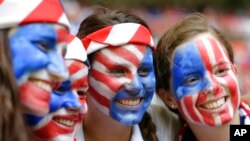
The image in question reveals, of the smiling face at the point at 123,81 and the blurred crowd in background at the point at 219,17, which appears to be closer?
the smiling face at the point at 123,81

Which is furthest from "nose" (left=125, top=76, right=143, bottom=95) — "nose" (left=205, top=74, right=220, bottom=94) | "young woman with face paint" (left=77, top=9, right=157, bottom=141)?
"nose" (left=205, top=74, right=220, bottom=94)

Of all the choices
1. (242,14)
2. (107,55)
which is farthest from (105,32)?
(242,14)

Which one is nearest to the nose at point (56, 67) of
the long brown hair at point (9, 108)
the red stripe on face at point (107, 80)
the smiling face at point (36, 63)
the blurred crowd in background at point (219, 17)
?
the smiling face at point (36, 63)

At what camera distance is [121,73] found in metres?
1.84

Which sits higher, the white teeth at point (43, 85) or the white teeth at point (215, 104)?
the white teeth at point (43, 85)

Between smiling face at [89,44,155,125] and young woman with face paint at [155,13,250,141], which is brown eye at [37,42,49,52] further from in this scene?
young woman with face paint at [155,13,250,141]

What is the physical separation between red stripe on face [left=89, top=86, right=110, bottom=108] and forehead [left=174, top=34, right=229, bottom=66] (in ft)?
1.01

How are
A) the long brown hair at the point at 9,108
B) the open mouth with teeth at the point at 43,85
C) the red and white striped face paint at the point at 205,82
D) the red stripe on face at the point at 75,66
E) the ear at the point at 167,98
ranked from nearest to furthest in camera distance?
1. the long brown hair at the point at 9,108
2. the open mouth with teeth at the point at 43,85
3. the red stripe on face at the point at 75,66
4. the red and white striped face paint at the point at 205,82
5. the ear at the point at 167,98

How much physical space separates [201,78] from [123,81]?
0.97 ft

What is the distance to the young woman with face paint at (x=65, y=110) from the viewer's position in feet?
4.93

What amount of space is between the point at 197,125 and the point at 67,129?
1.97 feet

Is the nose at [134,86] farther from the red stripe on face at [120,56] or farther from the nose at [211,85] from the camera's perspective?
the nose at [211,85]

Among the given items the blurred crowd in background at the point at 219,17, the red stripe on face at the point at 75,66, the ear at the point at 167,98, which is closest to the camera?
the red stripe on face at the point at 75,66

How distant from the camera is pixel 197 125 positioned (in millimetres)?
1999
